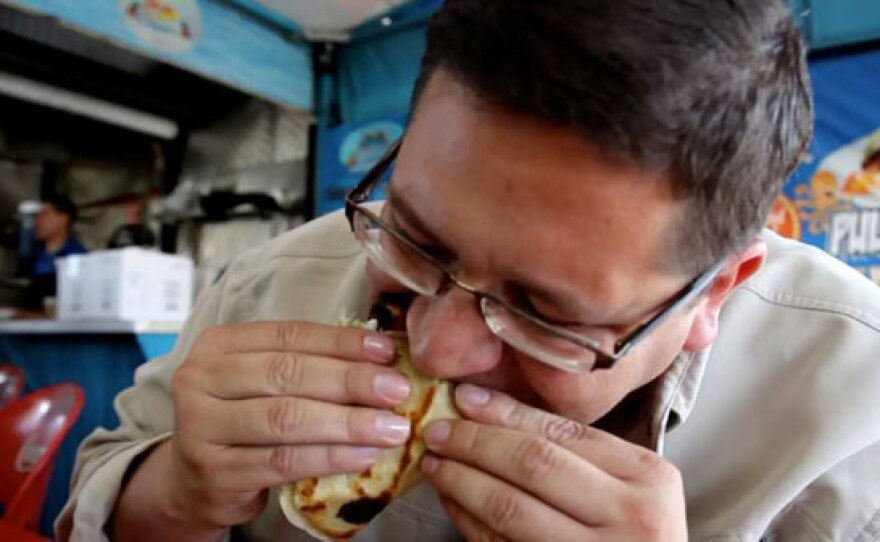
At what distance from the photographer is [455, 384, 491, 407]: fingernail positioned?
870 mm

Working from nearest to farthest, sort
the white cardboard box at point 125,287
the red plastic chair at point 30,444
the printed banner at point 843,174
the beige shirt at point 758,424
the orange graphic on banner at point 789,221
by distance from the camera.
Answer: the beige shirt at point 758,424, the red plastic chair at point 30,444, the printed banner at point 843,174, the orange graphic on banner at point 789,221, the white cardboard box at point 125,287

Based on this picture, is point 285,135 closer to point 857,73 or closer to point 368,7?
point 368,7

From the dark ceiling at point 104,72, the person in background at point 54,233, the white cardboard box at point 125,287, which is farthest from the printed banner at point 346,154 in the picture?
the person in background at point 54,233

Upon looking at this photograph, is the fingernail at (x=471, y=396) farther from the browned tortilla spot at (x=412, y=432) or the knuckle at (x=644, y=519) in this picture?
the knuckle at (x=644, y=519)

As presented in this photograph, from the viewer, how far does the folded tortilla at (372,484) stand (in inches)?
35.5

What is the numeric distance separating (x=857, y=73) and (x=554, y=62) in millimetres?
3521

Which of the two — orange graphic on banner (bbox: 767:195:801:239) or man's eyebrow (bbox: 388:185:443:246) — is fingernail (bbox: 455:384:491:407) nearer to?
man's eyebrow (bbox: 388:185:443:246)

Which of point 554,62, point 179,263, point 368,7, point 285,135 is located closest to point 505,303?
point 554,62

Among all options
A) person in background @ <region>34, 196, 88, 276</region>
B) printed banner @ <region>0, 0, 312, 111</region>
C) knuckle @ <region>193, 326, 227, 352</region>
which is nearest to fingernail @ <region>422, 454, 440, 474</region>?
knuckle @ <region>193, 326, 227, 352</region>

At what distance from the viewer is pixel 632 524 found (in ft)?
2.61

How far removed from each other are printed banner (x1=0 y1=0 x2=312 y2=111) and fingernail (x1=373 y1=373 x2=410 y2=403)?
3691 mm

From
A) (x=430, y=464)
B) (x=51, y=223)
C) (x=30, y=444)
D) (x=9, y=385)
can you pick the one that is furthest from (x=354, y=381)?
(x=51, y=223)

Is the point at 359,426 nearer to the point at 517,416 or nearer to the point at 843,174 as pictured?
the point at 517,416

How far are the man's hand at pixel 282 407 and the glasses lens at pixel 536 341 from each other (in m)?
0.15
